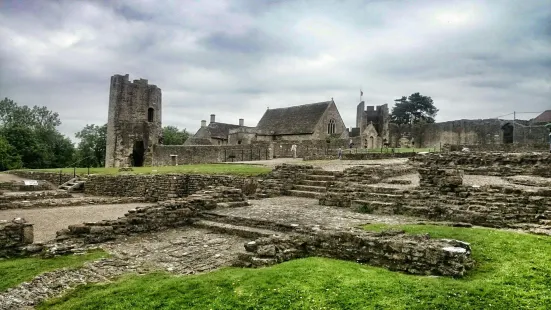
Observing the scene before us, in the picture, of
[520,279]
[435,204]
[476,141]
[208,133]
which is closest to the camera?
[520,279]

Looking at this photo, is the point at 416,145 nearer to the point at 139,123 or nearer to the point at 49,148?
the point at 139,123

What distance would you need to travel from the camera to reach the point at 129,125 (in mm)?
43844

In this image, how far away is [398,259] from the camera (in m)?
8.20

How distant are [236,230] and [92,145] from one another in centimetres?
6510

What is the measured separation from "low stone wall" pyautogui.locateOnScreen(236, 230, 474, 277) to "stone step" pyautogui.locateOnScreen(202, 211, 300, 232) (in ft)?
6.29

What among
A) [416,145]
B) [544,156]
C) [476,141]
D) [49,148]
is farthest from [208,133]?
[544,156]

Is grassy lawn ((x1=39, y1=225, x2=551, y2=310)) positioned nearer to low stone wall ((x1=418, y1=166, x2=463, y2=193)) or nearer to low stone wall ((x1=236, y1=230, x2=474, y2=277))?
low stone wall ((x1=236, y1=230, x2=474, y2=277))

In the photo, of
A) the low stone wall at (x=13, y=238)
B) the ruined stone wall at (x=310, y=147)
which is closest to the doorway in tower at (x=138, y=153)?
the ruined stone wall at (x=310, y=147)

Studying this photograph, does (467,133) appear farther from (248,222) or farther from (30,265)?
(30,265)

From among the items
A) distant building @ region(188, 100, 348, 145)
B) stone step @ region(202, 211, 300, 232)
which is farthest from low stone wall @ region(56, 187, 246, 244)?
distant building @ region(188, 100, 348, 145)

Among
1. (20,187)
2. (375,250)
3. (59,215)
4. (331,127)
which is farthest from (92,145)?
(375,250)

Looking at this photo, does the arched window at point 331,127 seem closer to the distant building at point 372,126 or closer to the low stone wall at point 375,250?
the distant building at point 372,126

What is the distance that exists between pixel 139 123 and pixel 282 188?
96.6ft

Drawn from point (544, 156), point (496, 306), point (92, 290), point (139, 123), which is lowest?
point (92, 290)
